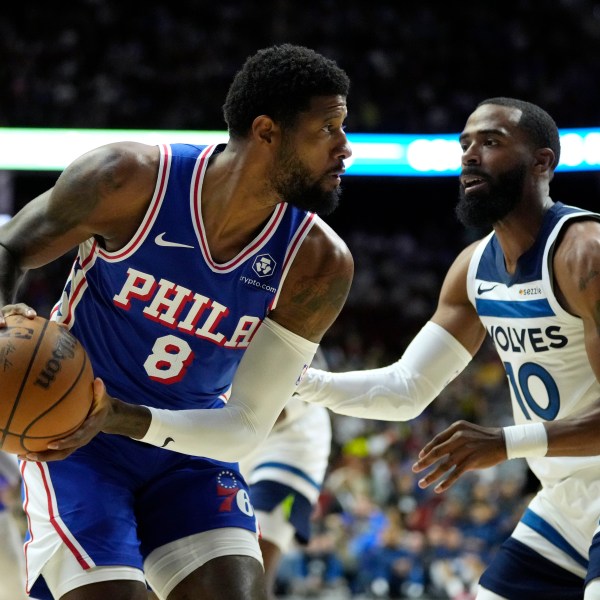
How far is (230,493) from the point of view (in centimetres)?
325

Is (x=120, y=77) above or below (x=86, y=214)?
below

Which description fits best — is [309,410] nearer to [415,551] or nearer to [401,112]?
[415,551]

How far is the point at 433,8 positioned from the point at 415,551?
36.7ft

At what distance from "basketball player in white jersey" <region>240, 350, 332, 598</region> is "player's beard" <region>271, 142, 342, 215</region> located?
2.21 metres

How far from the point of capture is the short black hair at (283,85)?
331cm

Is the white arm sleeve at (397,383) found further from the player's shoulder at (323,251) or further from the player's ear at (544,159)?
the player's ear at (544,159)

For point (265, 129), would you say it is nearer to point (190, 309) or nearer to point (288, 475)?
point (190, 309)

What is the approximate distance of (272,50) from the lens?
343 cm

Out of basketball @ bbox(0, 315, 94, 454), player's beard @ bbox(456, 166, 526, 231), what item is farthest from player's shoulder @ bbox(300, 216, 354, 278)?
basketball @ bbox(0, 315, 94, 454)

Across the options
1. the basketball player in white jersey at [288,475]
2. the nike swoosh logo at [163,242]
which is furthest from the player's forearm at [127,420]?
the basketball player in white jersey at [288,475]

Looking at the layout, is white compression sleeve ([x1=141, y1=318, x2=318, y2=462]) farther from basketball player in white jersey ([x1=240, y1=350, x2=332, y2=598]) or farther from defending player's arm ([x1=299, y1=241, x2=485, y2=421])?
basketball player in white jersey ([x1=240, y1=350, x2=332, y2=598])

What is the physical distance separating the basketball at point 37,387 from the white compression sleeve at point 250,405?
1.00ft

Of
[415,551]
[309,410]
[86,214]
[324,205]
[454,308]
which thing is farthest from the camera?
[415,551]

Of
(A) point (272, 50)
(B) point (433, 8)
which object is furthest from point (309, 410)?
(B) point (433, 8)
